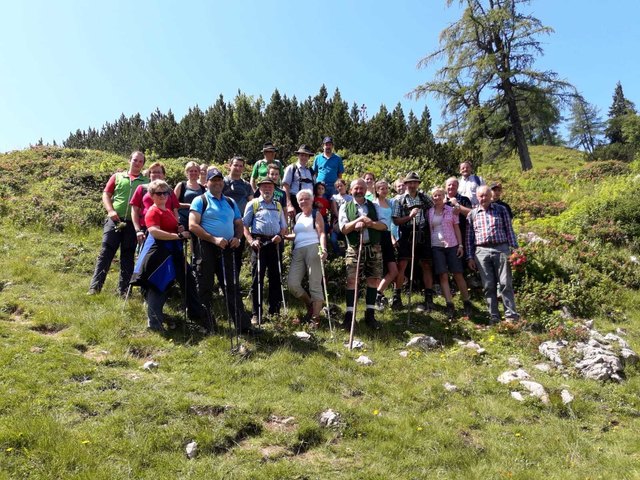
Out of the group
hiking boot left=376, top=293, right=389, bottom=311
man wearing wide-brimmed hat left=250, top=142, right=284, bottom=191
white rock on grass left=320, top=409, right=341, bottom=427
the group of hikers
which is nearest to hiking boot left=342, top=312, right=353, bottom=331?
the group of hikers

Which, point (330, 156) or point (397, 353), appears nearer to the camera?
point (397, 353)

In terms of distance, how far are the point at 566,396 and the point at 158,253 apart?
18.4ft

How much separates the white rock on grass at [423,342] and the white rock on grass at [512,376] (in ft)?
3.90

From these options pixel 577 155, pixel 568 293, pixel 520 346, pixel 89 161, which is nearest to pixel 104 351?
pixel 520 346

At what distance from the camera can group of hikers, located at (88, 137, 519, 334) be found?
6797 mm

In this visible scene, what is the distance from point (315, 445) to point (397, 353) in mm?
2521

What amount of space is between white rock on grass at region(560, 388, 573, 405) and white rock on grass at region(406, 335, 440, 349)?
75.2 inches

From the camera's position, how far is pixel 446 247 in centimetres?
838

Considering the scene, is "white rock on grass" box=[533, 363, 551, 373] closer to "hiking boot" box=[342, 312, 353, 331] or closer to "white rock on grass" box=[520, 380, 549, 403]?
"white rock on grass" box=[520, 380, 549, 403]

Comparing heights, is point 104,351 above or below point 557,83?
below

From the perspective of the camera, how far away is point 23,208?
42.4 feet

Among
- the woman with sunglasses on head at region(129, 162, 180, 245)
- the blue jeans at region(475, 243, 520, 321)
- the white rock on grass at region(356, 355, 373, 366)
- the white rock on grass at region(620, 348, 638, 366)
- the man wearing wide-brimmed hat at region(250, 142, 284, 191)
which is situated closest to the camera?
the white rock on grass at region(356, 355, 373, 366)

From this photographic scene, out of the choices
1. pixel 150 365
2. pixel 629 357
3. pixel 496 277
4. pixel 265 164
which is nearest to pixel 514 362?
pixel 629 357

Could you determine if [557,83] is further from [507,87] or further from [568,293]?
[568,293]
